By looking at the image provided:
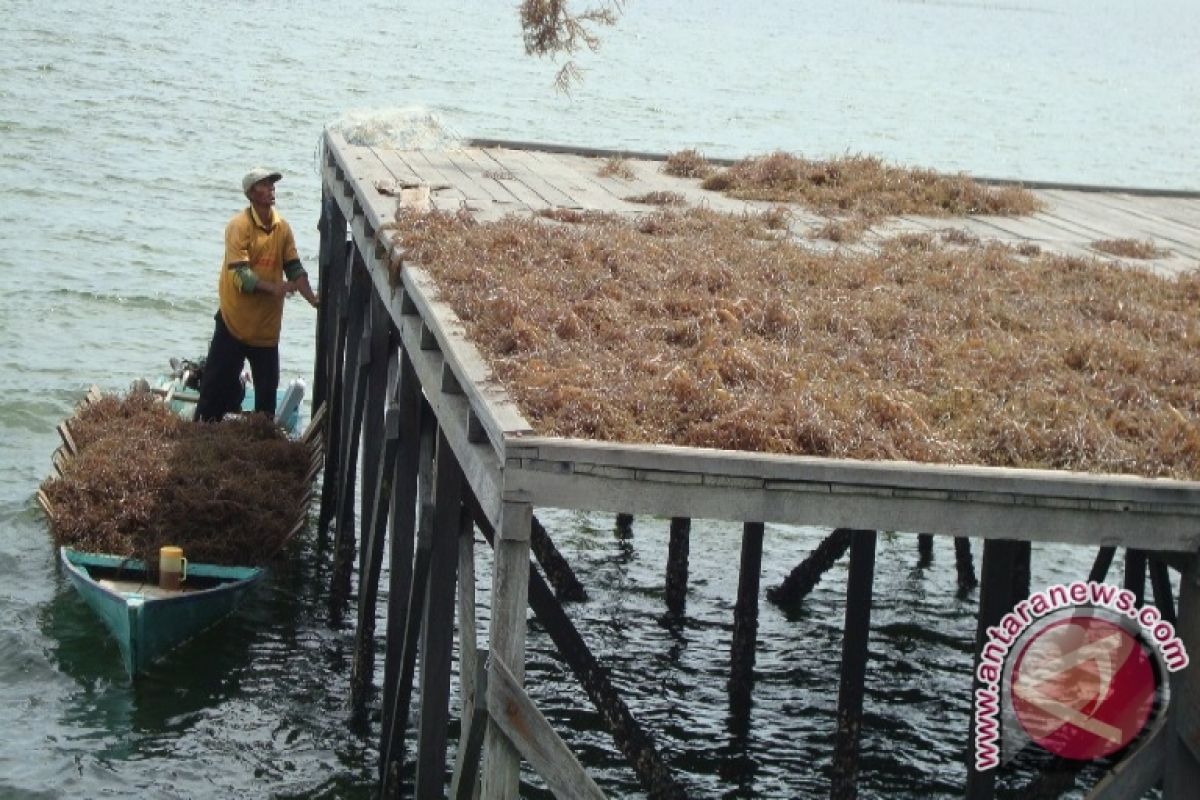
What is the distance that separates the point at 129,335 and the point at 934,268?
15.8 metres

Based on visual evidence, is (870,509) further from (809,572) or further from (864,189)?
(809,572)

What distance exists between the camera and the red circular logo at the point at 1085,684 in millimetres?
8062

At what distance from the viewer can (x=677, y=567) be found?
49.7 feet

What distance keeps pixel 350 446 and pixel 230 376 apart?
1.80 metres

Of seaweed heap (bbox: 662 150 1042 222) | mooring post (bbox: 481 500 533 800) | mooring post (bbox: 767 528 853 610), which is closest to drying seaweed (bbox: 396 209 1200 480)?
mooring post (bbox: 481 500 533 800)

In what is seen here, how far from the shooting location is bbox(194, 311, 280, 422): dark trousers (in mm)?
15656

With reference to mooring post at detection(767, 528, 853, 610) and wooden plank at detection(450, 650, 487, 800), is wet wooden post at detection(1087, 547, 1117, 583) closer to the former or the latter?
mooring post at detection(767, 528, 853, 610)

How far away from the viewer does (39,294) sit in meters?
25.9

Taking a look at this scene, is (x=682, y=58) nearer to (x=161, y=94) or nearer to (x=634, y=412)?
(x=161, y=94)

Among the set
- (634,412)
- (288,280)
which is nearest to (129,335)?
(288,280)

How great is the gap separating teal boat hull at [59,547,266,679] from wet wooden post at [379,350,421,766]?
2.09 m

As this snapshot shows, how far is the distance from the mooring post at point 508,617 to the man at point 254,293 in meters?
7.90

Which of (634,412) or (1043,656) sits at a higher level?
(634,412)

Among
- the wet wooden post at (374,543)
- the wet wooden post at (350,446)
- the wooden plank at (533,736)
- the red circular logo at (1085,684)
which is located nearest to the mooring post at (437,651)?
the wooden plank at (533,736)
